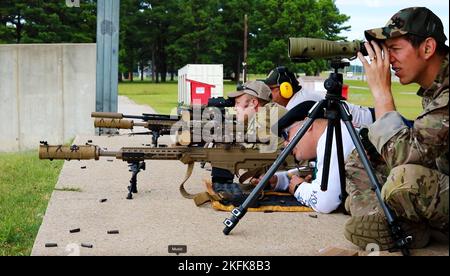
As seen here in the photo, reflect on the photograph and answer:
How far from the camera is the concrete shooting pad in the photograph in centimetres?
387

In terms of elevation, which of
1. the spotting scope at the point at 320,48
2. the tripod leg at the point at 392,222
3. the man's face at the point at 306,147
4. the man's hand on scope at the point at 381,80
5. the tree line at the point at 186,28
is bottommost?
the tripod leg at the point at 392,222

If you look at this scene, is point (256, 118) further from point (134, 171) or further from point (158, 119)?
point (158, 119)

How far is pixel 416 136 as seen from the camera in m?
3.18

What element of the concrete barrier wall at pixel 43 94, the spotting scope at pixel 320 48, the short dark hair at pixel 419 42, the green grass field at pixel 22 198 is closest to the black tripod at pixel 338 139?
the spotting scope at pixel 320 48

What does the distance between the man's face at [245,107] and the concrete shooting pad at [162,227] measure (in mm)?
860

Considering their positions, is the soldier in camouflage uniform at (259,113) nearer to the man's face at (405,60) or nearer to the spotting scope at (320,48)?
the spotting scope at (320,48)

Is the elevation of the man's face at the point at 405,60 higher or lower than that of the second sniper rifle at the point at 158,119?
higher

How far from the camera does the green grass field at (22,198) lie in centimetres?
429

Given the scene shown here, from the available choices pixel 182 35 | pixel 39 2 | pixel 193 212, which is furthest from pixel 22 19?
pixel 193 212

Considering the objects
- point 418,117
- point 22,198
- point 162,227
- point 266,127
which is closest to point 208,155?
point 266,127

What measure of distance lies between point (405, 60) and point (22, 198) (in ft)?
12.8
